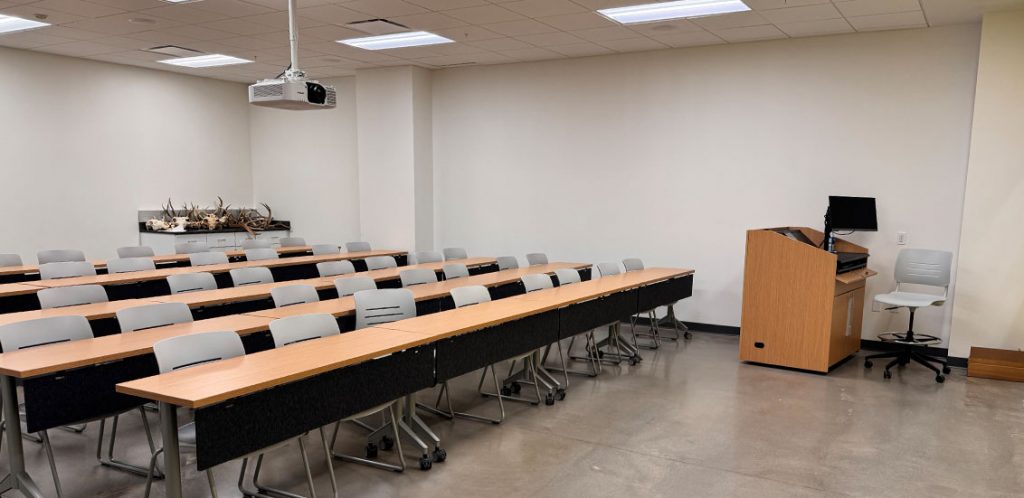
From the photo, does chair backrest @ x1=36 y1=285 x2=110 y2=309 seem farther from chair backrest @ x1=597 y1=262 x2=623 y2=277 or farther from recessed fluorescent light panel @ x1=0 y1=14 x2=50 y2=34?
chair backrest @ x1=597 y1=262 x2=623 y2=277

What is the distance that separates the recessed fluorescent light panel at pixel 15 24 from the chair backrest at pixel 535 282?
557cm

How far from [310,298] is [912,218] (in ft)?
19.3

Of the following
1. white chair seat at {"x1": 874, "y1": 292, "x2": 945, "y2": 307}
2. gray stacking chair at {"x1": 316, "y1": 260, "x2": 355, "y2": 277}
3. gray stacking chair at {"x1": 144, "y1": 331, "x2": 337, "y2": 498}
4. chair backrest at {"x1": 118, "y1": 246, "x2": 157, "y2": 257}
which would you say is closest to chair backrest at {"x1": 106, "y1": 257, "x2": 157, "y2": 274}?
chair backrest at {"x1": 118, "y1": 246, "x2": 157, "y2": 257}

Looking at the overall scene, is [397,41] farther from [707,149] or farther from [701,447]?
[701,447]

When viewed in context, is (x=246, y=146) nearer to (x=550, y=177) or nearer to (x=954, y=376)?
(x=550, y=177)

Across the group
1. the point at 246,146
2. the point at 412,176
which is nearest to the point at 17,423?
the point at 412,176

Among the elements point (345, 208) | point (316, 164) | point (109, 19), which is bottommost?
point (345, 208)

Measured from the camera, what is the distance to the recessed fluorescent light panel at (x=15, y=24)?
6922 mm

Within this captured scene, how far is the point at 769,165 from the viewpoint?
768 cm

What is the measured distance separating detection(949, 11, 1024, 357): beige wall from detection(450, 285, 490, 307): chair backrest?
14.7 ft

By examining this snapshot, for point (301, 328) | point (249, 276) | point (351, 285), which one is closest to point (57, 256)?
point (249, 276)

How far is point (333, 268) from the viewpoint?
22.4ft

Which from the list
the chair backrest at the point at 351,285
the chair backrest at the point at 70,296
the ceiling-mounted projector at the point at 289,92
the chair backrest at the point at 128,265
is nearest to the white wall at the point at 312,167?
the chair backrest at the point at 128,265

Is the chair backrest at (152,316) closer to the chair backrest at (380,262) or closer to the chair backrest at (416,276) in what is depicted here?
the chair backrest at (416,276)
